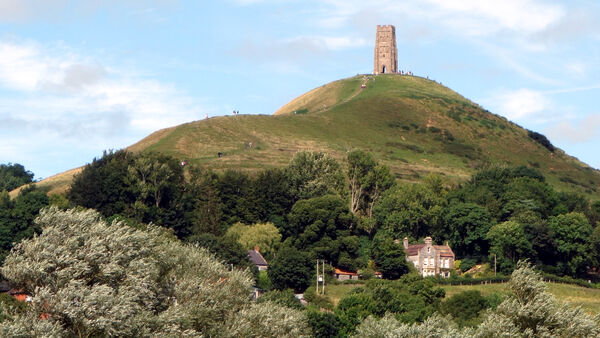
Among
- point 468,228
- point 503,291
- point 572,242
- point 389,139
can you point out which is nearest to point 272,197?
point 468,228

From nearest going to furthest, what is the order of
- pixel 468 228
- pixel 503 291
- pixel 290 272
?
1. pixel 503 291
2. pixel 290 272
3. pixel 468 228

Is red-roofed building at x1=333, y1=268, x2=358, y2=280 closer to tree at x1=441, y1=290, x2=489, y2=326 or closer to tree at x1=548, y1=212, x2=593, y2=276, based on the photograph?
tree at x1=441, y1=290, x2=489, y2=326

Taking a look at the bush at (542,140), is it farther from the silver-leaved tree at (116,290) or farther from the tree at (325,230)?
the silver-leaved tree at (116,290)

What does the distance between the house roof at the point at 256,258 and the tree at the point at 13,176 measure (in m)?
65.7

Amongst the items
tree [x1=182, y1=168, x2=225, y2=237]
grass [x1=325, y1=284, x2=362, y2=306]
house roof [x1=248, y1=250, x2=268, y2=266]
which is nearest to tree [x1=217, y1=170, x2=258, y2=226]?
tree [x1=182, y1=168, x2=225, y2=237]

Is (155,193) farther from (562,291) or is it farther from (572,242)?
(562,291)

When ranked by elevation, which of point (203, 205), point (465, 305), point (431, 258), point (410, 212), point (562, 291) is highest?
point (203, 205)

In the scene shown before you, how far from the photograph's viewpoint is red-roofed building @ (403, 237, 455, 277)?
93481 mm

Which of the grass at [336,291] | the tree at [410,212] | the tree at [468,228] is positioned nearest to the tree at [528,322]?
the grass at [336,291]

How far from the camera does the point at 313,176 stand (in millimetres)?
111000

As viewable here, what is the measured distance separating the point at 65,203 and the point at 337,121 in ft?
245

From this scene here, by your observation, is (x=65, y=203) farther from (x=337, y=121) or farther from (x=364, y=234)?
(x=337, y=121)

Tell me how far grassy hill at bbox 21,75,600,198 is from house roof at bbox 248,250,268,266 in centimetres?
3566

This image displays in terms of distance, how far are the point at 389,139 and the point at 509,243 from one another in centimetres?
6824
